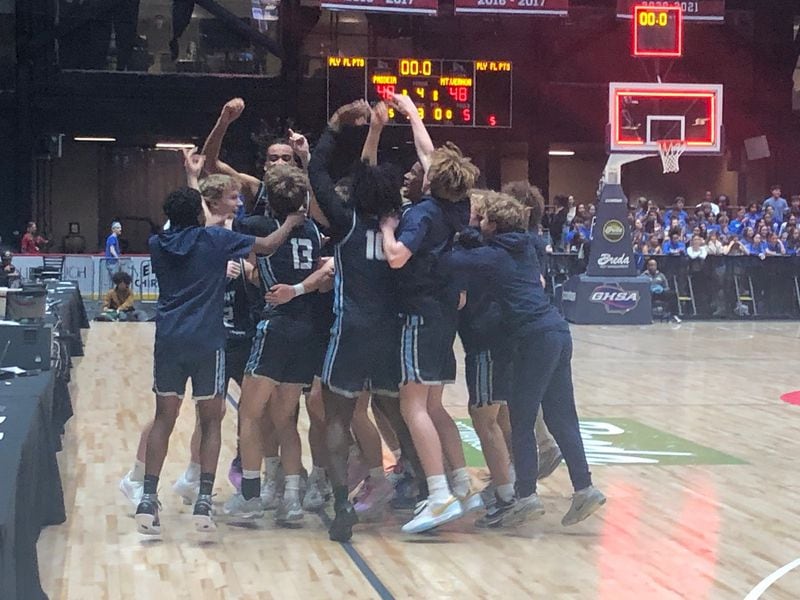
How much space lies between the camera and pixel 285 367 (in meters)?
6.00

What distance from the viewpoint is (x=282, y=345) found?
596cm

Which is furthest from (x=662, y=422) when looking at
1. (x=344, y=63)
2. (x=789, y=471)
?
(x=344, y=63)

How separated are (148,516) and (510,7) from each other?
18.5 meters

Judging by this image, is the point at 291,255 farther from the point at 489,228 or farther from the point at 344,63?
the point at 344,63

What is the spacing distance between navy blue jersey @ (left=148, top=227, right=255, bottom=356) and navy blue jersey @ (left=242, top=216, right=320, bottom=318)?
1.08ft

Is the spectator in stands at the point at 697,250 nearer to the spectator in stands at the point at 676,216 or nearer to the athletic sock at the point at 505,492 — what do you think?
the spectator in stands at the point at 676,216

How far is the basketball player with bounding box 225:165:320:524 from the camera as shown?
19.5ft

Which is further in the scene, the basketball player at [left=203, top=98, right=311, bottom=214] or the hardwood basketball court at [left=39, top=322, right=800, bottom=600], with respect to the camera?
the basketball player at [left=203, top=98, right=311, bottom=214]

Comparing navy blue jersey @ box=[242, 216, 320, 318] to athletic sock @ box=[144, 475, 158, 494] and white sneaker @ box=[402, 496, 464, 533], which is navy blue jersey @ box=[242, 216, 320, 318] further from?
white sneaker @ box=[402, 496, 464, 533]

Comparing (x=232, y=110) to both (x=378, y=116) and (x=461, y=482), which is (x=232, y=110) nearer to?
(x=378, y=116)

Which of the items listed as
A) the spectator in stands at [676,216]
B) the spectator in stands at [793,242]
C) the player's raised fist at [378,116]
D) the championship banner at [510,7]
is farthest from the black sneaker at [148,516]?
the spectator in stands at [793,242]

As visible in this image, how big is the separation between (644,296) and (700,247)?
2195mm

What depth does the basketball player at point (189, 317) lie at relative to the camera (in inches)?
223

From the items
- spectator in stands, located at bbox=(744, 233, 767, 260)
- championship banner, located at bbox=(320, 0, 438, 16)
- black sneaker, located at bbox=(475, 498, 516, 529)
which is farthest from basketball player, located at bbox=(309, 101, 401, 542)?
spectator in stands, located at bbox=(744, 233, 767, 260)
